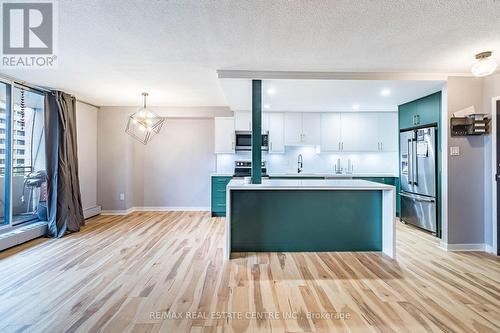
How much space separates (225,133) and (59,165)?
9.98 feet

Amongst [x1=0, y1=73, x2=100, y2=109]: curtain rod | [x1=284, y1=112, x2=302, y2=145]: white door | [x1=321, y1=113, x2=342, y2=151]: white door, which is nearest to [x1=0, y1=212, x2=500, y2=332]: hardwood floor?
[x1=0, y1=73, x2=100, y2=109]: curtain rod

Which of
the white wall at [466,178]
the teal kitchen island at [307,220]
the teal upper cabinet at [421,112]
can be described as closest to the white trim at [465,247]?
the white wall at [466,178]

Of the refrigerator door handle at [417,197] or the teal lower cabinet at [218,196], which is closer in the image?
the refrigerator door handle at [417,197]

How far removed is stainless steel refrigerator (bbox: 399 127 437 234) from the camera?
408 cm

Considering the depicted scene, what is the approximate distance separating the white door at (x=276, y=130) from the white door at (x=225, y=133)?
86cm

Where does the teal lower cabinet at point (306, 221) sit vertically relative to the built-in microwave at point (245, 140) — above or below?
below

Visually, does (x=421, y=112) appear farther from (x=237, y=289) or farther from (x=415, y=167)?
(x=237, y=289)

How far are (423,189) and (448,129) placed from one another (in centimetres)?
119

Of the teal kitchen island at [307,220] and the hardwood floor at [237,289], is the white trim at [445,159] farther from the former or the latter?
the teal kitchen island at [307,220]

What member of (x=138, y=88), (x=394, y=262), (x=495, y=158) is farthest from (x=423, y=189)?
(x=138, y=88)

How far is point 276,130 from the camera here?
5.69 meters

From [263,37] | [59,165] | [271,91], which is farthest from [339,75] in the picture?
[59,165]

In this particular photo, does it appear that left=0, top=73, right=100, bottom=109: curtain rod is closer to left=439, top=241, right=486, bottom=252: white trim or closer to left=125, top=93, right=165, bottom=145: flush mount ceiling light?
left=125, top=93, right=165, bottom=145: flush mount ceiling light

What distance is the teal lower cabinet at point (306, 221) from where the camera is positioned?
3396 mm
